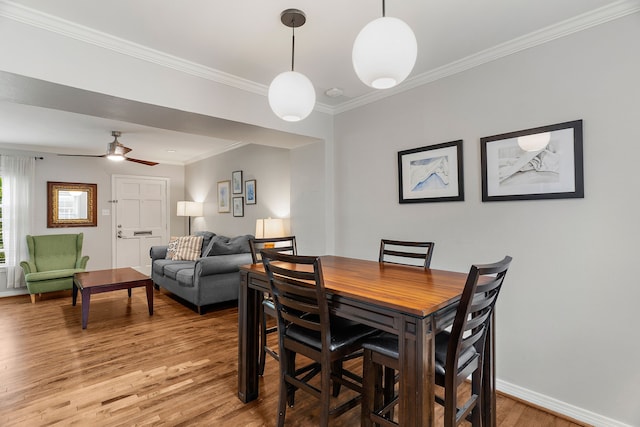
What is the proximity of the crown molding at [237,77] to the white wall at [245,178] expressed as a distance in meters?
1.65

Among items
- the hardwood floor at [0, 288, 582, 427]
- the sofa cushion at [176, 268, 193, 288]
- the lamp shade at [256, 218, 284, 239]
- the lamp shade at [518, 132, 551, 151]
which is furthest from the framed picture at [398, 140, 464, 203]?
the sofa cushion at [176, 268, 193, 288]

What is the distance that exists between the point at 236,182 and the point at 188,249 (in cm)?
133

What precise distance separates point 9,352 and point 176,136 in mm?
3157

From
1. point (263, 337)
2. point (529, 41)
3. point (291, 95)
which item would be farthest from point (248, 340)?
point (529, 41)

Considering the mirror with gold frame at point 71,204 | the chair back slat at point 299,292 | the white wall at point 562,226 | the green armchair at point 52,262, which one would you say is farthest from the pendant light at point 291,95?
the mirror with gold frame at point 71,204

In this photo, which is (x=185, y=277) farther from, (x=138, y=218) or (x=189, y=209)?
(x=138, y=218)

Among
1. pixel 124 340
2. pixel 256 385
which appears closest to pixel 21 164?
pixel 124 340

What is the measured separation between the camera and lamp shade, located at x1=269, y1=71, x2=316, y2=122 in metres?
1.71

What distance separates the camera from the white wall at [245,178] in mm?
4449

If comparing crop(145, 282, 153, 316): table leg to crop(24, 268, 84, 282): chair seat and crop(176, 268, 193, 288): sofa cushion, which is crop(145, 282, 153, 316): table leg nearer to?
crop(176, 268, 193, 288): sofa cushion

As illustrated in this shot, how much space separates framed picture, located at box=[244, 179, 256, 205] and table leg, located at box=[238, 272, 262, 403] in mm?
2972

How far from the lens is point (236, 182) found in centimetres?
537

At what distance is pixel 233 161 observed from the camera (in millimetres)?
5512

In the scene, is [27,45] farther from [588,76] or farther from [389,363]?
[588,76]
